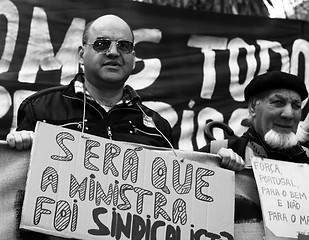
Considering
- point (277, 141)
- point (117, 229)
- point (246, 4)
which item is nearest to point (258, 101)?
point (277, 141)

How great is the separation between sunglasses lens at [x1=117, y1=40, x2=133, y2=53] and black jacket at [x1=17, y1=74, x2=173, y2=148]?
20 cm

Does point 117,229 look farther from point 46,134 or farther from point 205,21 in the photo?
point 205,21

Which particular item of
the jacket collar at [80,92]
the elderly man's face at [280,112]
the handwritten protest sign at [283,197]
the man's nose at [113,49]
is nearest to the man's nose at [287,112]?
the elderly man's face at [280,112]

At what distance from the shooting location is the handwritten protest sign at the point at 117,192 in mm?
2967

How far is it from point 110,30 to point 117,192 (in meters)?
0.92

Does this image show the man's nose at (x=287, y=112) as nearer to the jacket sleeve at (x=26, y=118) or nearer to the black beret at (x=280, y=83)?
the black beret at (x=280, y=83)

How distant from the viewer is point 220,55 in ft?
18.4

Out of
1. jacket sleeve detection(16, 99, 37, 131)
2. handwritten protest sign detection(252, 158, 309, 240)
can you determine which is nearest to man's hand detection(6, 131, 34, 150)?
jacket sleeve detection(16, 99, 37, 131)

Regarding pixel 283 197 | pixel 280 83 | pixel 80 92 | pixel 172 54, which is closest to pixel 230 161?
pixel 283 197

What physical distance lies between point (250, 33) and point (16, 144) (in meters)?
2.96

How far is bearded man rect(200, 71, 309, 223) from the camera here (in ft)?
13.0

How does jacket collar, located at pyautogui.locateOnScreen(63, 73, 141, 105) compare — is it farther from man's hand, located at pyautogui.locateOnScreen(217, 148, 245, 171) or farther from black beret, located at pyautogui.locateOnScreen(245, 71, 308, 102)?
black beret, located at pyautogui.locateOnScreen(245, 71, 308, 102)

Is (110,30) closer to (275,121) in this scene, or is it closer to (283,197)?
(275,121)

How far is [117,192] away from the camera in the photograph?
10.1 feet
